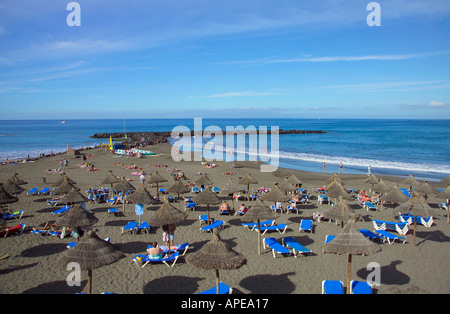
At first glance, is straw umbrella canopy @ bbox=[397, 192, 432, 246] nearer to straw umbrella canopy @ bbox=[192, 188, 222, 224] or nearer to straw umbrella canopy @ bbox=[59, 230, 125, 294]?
straw umbrella canopy @ bbox=[192, 188, 222, 224]

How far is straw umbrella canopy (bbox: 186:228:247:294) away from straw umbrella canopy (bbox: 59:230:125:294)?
1944 mm

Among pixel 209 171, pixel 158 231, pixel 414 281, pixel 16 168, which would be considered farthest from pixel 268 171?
pixel 16 168

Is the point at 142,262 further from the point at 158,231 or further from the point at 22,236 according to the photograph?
the point at 22,236

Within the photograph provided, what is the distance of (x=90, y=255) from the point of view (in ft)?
22.4

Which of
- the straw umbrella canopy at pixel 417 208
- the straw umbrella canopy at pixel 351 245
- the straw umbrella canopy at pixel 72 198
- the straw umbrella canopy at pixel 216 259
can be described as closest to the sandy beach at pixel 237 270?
the straw umbrella canopy at pixel 417 208

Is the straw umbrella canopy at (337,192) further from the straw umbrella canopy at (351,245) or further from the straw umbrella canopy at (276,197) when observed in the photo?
the straw umbrella canopy at (351,245)

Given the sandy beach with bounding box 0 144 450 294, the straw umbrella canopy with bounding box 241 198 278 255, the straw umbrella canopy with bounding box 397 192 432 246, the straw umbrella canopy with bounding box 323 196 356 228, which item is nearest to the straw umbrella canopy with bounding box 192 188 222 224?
the sandy beach with bounding box 0 144 450 294

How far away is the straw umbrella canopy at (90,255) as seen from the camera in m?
6.70

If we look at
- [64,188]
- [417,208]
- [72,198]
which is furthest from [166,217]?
[417,208]

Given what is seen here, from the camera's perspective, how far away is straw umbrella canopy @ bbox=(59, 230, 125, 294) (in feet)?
22.0

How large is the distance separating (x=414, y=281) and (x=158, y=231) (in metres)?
9.29
